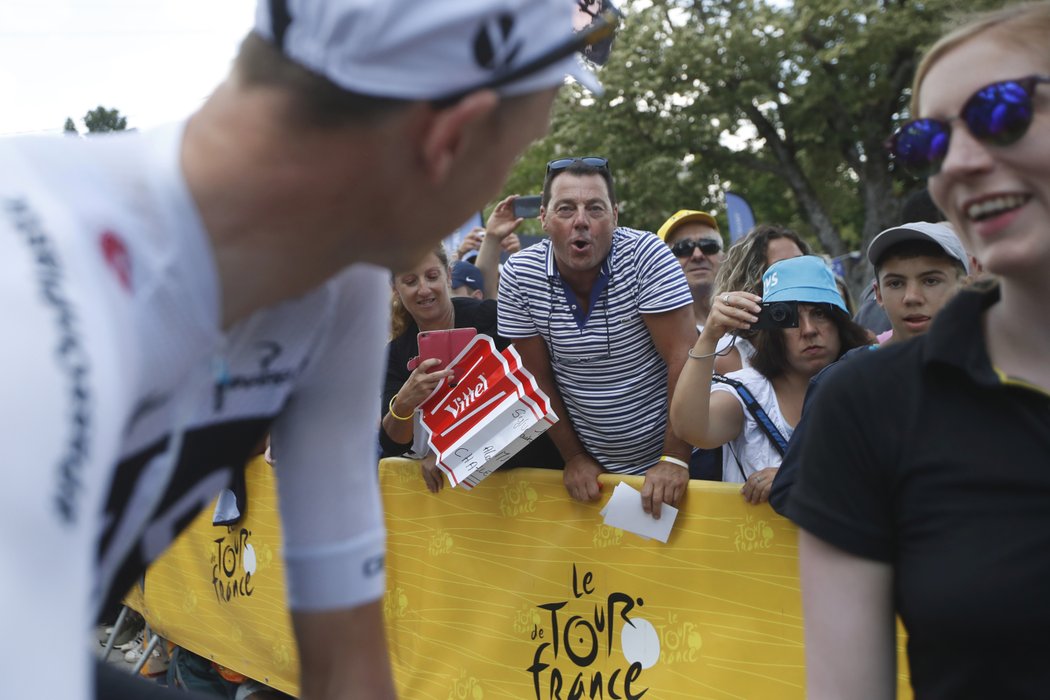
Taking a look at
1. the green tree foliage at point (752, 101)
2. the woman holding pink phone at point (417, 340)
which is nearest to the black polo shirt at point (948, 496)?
the woman holding pink phone at point (417, 340)

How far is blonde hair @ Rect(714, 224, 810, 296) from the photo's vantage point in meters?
4.59

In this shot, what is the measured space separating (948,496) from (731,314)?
6.80 ft

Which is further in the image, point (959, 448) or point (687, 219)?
point (687, 219)

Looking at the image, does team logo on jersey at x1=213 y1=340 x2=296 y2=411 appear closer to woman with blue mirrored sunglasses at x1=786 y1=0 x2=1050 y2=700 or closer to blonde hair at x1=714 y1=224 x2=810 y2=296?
woman with blue mirrored sunglasses at x1=786 y1=0 x2=1050 y2=700

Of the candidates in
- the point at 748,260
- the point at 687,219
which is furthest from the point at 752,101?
the point at 748,260

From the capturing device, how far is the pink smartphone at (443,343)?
4.22 m

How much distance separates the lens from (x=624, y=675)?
3887 mm

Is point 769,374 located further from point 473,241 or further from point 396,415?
point 473,241

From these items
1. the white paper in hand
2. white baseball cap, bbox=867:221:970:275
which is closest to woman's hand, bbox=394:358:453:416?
the white paper in hand

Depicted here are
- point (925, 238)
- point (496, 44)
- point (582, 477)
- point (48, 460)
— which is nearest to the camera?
point (48, 460)

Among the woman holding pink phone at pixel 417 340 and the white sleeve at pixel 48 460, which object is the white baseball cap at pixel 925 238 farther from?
the white sleeve at pixel 48 460

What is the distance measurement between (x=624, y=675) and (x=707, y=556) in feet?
1.85

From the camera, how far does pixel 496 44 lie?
99 cm

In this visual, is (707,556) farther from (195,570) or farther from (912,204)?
(195,570)
